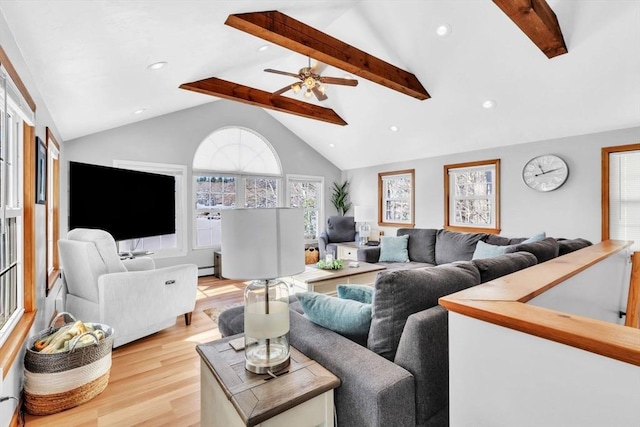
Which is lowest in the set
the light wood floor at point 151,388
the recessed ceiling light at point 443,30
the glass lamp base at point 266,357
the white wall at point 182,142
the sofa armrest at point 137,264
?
the light wood floor at point 151,388

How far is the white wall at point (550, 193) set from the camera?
3779 millimetres

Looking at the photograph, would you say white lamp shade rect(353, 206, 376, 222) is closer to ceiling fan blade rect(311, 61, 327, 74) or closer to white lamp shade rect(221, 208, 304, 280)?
ceiling fan blade rect(311, 61, 327, 74)

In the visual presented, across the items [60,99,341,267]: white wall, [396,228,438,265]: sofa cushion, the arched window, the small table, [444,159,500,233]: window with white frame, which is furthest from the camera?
the arched window

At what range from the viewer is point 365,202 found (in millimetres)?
6906

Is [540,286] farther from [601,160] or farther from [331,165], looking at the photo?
[331,165]

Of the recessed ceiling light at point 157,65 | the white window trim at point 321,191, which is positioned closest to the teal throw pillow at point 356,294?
the recessed ceiling light at point 157,65

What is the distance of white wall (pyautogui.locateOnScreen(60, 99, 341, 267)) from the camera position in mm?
4430

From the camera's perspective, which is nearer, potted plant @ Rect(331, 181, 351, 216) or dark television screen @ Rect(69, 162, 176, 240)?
dark television screen @ Rect(69, 162, 176, 240)

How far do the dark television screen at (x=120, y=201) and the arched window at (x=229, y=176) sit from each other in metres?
0.99

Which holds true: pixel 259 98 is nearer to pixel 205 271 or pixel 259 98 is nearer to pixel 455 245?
pixel 205 271

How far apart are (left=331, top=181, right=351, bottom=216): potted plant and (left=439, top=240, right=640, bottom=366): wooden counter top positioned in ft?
19.1

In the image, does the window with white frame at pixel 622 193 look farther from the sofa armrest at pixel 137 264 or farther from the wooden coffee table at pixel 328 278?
the sofa armrest at pixel 137 264

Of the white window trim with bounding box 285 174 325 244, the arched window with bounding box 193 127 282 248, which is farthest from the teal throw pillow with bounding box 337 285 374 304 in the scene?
the white window trim with bounding box 285 174 325 244

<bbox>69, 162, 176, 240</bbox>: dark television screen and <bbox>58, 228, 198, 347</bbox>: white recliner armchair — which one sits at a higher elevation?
<bbox>69, 162, 176, 240</bbox>: dark television screen
